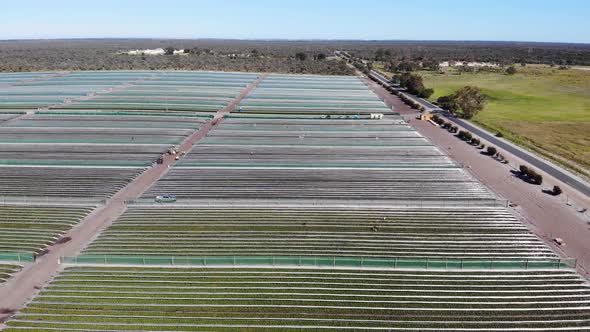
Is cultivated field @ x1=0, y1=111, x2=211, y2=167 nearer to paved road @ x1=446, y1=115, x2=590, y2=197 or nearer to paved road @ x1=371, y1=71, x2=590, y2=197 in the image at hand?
paved road @ x1=371, y1=71, x2=590, y2=197

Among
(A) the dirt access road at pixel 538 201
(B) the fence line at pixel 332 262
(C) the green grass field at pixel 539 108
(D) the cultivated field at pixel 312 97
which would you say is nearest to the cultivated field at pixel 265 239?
(B) the fence line at pixel 332 262

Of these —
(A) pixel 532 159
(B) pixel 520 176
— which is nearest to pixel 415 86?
(A) pixel 532 159

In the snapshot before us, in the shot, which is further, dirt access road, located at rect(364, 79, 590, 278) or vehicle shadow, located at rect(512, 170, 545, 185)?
vehicle shadow, located at rect(512, 170, 545, 185)

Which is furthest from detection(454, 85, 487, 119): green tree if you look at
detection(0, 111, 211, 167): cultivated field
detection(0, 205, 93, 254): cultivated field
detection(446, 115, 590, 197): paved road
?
detection(0, 205, 93, 254): cultivated field

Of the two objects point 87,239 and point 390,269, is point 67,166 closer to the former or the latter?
point 87,239

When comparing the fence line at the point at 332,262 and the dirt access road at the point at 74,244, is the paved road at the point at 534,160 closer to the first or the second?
the fence line at the point at 332,262

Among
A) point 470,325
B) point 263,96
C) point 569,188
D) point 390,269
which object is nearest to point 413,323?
point 470,325

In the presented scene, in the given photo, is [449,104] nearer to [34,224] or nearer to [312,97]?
[312,97]
